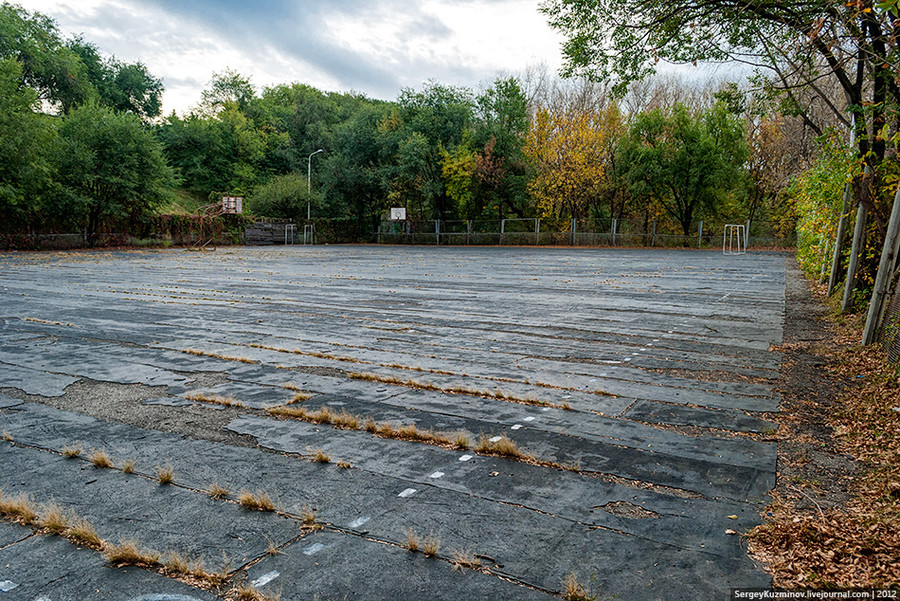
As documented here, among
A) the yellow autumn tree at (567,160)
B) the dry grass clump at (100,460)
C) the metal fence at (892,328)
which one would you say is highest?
the yellow autumn tree at (567,160)

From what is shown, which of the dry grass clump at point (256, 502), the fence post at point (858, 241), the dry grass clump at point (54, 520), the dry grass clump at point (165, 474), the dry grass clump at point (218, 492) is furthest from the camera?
the fence post at point (858, 241)

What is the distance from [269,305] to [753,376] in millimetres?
6546

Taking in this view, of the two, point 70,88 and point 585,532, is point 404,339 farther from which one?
point 70,88

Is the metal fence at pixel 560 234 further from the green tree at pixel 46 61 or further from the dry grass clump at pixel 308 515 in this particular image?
the dry grass clump at pixel 308 515

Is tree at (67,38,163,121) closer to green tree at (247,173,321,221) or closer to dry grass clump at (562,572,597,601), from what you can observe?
green tree at (247,173,321,221)

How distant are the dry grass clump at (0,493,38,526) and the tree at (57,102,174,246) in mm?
29251

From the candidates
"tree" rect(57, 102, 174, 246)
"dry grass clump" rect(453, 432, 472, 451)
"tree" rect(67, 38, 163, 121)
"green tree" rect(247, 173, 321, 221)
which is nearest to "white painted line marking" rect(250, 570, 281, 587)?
"dry grass clump" rect(453, 432, 472, 451)

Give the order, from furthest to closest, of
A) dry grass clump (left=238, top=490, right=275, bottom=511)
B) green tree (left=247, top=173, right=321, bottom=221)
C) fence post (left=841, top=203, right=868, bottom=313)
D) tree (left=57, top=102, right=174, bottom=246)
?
green tree (left=247, top=173, right=321, bottom=221), tree (left=57, top=102, right=174, bottom=246), fence post (left=841, top=203, right=868, bottom=313), dry grass clump (left=238, top=490, right=275, bottom=511)

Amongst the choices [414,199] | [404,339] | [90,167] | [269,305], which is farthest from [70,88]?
[404,339]

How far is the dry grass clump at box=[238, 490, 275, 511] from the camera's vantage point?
2568 millimetres

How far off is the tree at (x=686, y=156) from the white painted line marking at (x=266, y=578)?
34.1 m

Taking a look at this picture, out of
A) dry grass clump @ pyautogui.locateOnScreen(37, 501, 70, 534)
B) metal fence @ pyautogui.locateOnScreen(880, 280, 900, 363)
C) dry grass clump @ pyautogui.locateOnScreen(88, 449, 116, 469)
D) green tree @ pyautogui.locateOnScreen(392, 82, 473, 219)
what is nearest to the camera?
dry grass clump @ pyautogui.locateOnScreen(37, 501, 70, 534)

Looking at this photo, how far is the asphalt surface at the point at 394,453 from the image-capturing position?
2.12 m

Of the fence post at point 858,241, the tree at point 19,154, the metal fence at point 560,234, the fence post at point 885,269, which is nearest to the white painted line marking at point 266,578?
the fence post at point 885,269
